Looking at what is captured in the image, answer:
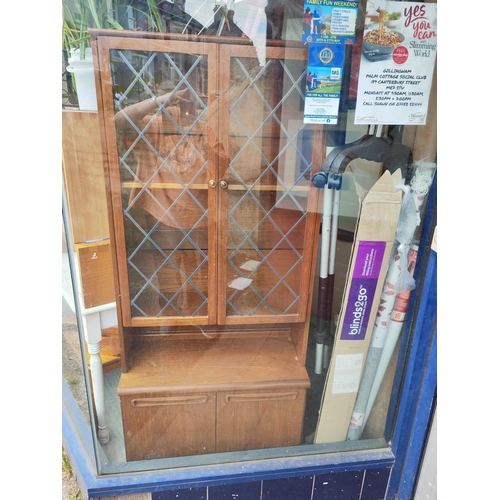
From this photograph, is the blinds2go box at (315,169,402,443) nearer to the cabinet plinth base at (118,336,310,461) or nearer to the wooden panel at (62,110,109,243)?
the cabinet plinth base at (118,336,310,461)

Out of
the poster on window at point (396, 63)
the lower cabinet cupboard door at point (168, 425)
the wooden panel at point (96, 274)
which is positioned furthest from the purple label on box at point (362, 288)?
the wooden panel at point (96, 274)

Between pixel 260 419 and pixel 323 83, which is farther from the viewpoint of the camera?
pixel 260 419

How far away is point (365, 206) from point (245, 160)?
375 mm

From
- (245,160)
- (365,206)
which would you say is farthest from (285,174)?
(365,206)

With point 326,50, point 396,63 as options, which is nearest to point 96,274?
point 326,50

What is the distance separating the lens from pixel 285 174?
123cm

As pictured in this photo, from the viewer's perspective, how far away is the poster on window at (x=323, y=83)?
3.51ft

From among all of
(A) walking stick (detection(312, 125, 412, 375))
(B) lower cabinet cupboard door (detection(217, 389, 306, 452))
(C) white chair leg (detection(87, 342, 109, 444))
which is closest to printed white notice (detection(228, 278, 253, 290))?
(A) walking stick (detection(312, 125, 412, 375))

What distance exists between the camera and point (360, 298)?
1.28 m

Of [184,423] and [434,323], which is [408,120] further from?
[184,423]

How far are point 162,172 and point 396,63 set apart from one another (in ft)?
2.30

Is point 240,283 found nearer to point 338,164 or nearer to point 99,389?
point 338,164

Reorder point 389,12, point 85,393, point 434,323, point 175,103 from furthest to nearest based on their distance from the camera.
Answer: point 85,393 → point 434,323 → point 175,103 → point 389,12

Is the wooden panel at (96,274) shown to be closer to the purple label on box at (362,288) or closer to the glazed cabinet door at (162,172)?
the glazed cabinet door at (162,172)
